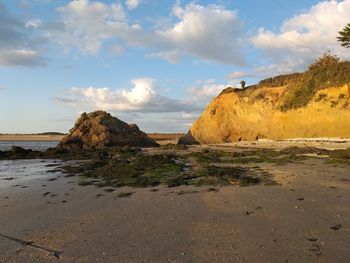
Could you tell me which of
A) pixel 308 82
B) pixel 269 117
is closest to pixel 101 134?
pixel 269 117

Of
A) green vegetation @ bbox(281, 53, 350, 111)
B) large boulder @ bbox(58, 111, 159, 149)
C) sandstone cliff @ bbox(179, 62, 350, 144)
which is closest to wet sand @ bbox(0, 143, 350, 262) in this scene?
sandstone cliff @ bbox(179, 62, 350, 144)

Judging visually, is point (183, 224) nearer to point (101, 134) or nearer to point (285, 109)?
point (285, 109)

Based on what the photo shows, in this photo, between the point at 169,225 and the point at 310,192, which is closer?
the point at 169,225

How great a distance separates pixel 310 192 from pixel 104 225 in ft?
12.8

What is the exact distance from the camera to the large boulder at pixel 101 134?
3009 cm

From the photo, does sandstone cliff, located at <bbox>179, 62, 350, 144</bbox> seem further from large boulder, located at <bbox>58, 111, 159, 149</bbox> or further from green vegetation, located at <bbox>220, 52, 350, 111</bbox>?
large boulder, located at <bbox>58, 111, 159, 149</bbox>

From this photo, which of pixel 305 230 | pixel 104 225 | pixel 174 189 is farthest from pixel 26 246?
pixel 174 189

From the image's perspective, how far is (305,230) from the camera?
16.8ft

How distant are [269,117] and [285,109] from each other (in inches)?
61.5

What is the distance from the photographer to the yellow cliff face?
73.2ft

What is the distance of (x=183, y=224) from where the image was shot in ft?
18.5

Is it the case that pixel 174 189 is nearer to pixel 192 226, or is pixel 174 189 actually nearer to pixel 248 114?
pixel 192 226

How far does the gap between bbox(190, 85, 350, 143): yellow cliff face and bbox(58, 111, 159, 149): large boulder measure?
217 inches

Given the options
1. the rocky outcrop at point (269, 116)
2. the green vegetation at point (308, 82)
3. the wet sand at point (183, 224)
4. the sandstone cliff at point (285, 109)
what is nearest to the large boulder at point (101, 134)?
the rocky outcrop at point (269, 116)
